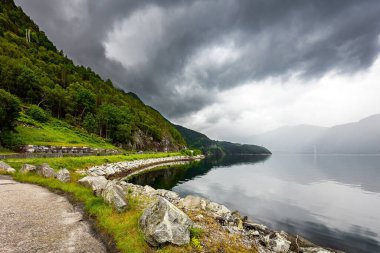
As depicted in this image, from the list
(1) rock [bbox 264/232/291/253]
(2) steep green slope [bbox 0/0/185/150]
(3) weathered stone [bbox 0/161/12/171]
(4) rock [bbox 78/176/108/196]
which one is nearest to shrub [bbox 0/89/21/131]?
(3) weathered stone [bbox 0/161/12/171]

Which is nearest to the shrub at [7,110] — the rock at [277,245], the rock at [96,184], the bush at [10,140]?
the bush at [10,140]

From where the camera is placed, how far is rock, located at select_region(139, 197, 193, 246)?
9.25m

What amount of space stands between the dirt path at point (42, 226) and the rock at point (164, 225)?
2.18m

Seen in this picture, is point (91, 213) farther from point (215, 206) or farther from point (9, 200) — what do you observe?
point (215, 206)

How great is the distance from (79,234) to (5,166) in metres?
24.1

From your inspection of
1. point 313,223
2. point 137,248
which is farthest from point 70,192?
point 313,223

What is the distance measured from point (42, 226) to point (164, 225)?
6.65 meters

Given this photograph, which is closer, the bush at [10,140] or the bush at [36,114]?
the bush at [10,140]

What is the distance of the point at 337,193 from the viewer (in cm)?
4238

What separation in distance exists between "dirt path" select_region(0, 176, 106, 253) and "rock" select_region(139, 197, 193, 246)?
7.14ft

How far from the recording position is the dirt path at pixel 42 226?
338 inches

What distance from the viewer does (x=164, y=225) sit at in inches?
372

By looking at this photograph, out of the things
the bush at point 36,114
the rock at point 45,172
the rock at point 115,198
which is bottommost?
the rock at point 115,198

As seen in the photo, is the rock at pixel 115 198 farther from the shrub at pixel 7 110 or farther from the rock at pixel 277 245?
the shrub at pixel 7 110
